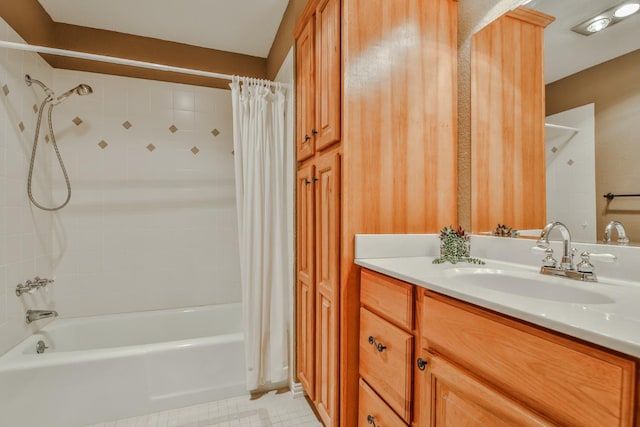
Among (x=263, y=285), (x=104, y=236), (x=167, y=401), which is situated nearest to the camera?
(x=167, y=401)

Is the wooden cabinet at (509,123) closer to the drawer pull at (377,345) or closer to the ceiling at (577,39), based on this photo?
the ceiling at (577,39)

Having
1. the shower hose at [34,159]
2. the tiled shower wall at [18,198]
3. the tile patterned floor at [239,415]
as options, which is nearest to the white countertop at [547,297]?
the tile patterned floor at [239,415]

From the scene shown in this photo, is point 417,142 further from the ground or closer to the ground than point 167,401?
further from the ground

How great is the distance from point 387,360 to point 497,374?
0.43 metres

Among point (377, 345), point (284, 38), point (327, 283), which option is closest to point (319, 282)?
point (327, 283)

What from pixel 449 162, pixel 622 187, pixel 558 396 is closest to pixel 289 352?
pixel 449 162

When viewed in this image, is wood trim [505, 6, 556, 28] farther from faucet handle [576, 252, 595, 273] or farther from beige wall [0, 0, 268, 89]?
beige wall [0, 0, 268, 89]

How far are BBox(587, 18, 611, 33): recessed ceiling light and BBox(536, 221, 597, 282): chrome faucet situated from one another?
0.62 m

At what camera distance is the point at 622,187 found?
903mm

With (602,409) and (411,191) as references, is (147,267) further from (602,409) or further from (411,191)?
(602,409)

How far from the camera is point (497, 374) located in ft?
2.05

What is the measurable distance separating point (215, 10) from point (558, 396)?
8.19 feet

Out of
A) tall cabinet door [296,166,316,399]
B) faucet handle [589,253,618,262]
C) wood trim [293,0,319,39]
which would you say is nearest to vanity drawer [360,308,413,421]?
tall cabinet door [296,166,316,399]

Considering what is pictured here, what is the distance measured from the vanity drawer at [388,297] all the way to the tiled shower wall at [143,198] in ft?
5.71
